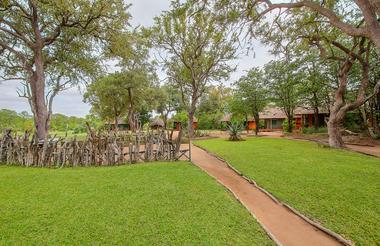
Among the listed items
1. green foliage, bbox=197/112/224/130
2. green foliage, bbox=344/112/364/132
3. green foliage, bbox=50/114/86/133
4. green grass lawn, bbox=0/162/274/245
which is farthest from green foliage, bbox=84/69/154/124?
green foliage, bbox=344/112/364/132

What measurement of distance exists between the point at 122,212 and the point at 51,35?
11.4 m

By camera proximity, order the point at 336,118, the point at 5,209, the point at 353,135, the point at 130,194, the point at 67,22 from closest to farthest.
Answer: the point at 5,209 → the point at 130,194 → the point at 67,22 → the point at 336,118 → the point at 353,135

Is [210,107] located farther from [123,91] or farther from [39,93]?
[39,93]

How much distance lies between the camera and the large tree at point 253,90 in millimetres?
22438

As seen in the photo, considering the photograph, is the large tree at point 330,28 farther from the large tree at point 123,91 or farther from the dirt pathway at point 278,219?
the large tree at point 123,91

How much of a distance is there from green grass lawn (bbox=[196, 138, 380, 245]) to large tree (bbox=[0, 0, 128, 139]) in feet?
31.8

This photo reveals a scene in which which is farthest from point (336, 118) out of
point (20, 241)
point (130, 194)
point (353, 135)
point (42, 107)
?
point (42, 107)

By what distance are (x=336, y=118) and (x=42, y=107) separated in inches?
673

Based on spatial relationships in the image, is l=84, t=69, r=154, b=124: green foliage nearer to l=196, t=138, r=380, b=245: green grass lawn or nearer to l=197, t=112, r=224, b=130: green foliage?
l=197, t=112, r=224, b=130: green foliage

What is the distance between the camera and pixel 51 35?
35.8 ft

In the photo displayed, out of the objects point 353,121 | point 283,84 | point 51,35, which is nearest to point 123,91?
point 51,35

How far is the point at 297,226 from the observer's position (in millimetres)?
3879

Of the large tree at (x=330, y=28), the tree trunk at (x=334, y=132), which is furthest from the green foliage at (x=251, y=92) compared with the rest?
the tree trunk at (x=334, y=132)

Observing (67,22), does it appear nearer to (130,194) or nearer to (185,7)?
(185,7)
